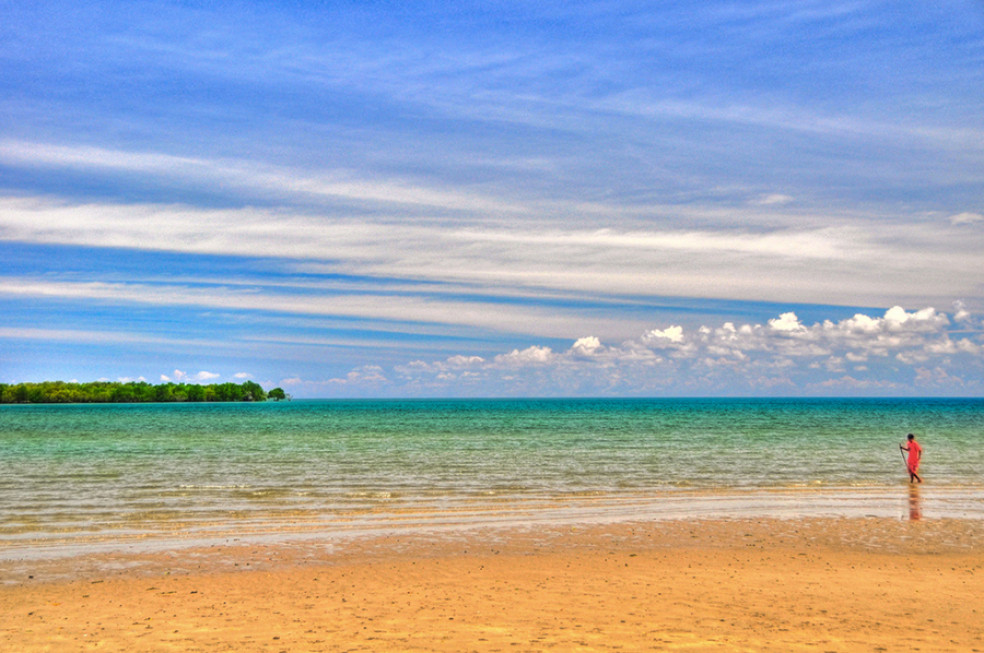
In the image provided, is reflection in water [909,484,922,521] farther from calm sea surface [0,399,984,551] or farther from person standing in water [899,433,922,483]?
person standing in water [899,433,922,483]

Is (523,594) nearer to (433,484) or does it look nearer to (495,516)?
(495,516)

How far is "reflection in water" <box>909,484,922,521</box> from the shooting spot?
59.4 feet

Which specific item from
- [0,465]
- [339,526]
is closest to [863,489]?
[339,526]

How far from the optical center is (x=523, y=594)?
35.1ft

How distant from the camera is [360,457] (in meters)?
35.9

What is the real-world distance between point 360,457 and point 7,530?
2020 cm

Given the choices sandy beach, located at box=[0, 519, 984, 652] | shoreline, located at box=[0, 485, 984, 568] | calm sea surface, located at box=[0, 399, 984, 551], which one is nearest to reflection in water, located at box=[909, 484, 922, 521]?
shoreline, located at box=[0, 485, 984, 568]

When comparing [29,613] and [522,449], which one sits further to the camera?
[522,449]

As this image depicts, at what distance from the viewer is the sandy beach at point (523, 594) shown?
862cm

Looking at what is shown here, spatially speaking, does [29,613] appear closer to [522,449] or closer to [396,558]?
[396,558]

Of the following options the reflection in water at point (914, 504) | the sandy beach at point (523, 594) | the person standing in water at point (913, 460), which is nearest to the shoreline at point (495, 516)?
the reflection in water at point (914, 504)

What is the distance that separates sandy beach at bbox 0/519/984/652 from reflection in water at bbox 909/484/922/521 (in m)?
2.40

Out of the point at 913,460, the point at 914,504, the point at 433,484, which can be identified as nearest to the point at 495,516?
the point at 433,484

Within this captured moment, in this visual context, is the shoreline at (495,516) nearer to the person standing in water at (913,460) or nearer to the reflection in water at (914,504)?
the reflection in water at (914,504)
